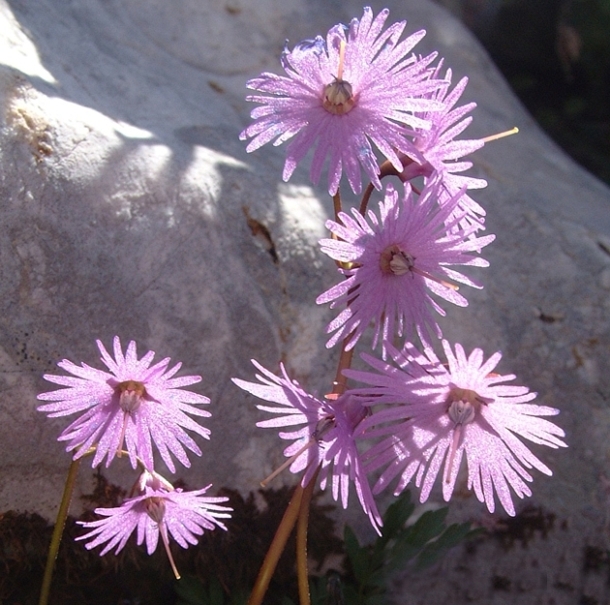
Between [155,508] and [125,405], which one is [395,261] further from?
A: [155,508]

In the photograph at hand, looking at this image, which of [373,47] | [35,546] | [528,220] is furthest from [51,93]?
[528,220]

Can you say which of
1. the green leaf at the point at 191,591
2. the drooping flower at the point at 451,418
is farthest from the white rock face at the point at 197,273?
the drooping flower at the point at 451,418

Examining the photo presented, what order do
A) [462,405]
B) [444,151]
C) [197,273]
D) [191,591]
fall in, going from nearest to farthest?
[462,405], [444,151], [191,591], [197,273]

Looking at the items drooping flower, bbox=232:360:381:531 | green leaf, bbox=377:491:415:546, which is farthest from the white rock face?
drooping flower, bbox=232:360:381:531

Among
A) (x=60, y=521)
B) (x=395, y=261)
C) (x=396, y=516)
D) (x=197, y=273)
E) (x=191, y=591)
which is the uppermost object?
(x=197, y=273)

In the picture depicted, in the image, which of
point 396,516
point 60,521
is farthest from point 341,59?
point 396,516

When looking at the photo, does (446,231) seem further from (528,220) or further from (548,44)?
(548,44)
